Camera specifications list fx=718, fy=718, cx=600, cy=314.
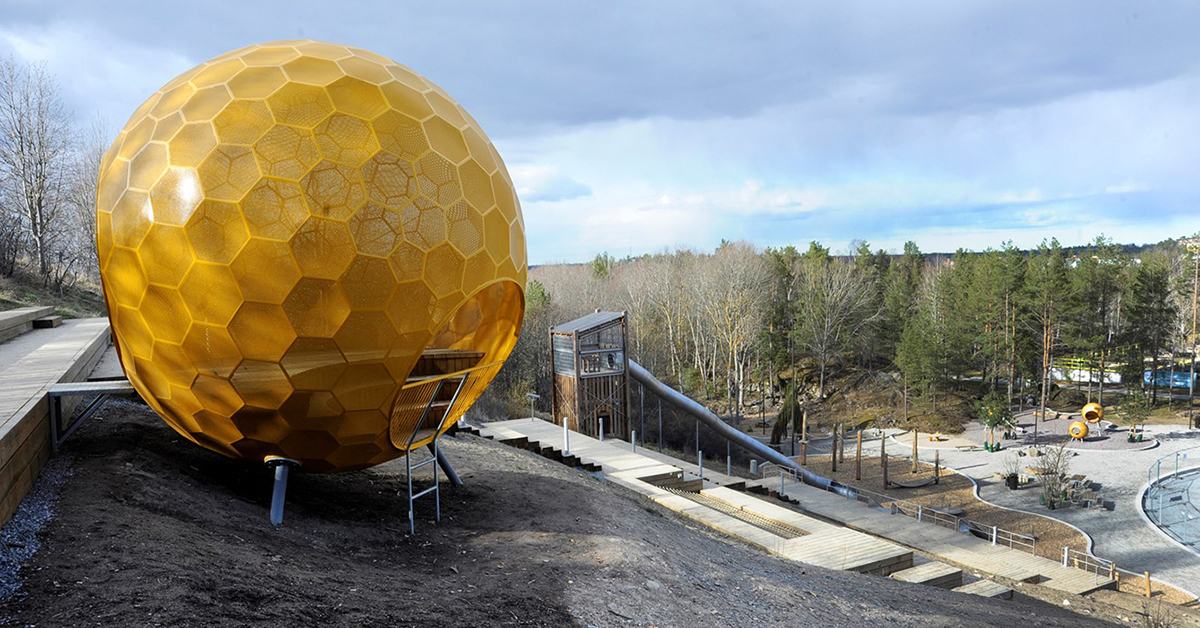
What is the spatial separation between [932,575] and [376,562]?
1070cm

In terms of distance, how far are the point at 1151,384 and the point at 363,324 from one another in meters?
68.2

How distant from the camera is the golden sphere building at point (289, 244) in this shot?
242 inches

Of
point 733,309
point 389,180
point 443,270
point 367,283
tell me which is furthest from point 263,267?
point 733,309

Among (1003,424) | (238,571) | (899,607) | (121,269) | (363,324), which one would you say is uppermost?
(121,269)

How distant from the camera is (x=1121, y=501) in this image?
3200cm

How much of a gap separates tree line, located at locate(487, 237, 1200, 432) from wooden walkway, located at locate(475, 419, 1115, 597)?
22.2 metres

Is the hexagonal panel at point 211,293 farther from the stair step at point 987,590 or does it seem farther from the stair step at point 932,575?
the stair step at point 987,590

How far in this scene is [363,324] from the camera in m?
6.39

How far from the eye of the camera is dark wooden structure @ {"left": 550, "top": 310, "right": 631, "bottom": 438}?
28.9m

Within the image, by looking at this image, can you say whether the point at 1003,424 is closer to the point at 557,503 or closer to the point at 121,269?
the point at 557,503

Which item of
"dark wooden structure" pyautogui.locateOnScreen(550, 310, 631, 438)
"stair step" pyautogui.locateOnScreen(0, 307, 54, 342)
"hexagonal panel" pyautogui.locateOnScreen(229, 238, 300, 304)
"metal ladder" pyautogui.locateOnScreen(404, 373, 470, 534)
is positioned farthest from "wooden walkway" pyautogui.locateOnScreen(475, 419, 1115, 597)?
"stair step" pyautogui.locateOnScreen(0, 307, 54, 342)

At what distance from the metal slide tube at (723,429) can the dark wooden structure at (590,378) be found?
1570 mm

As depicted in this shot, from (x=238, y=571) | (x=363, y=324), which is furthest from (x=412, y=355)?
(x=238, y=571)

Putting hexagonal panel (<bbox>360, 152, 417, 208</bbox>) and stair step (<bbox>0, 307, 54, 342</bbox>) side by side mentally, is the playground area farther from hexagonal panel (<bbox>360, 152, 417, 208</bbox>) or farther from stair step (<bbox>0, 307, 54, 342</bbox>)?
hexagonal panel (<bbox>360, 152, 417, 208</bbox>)
